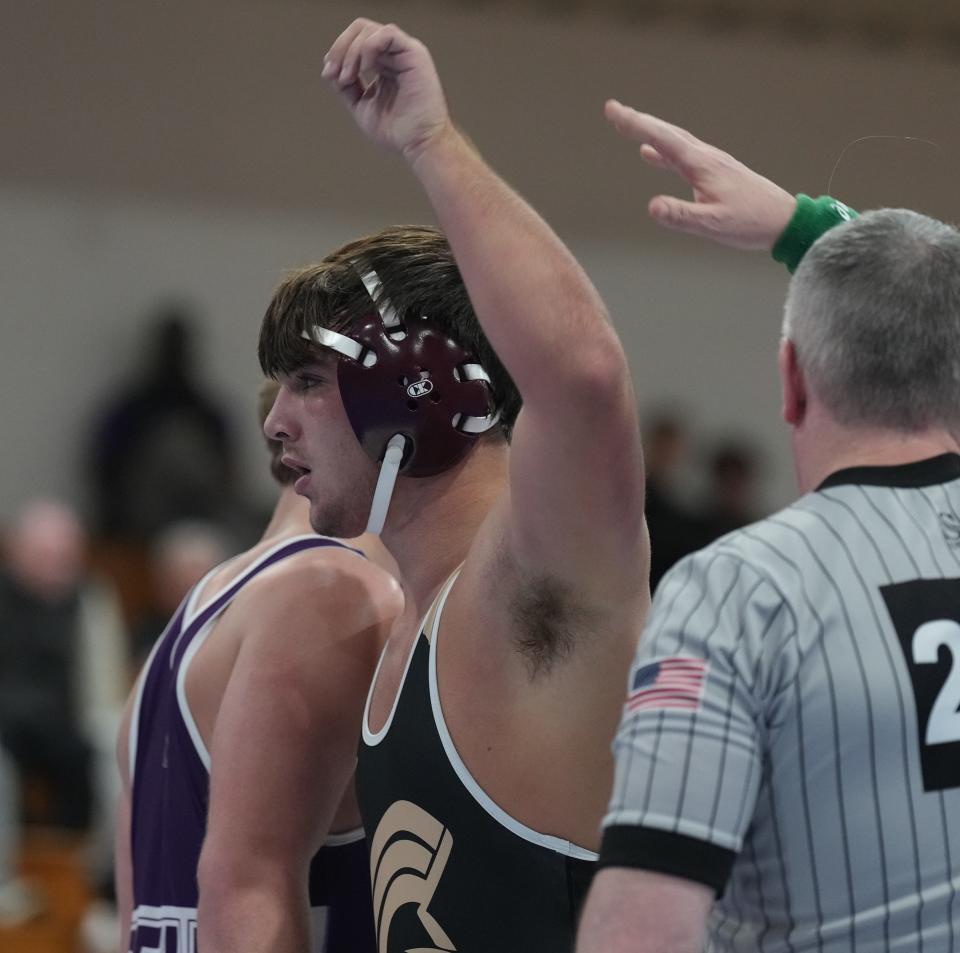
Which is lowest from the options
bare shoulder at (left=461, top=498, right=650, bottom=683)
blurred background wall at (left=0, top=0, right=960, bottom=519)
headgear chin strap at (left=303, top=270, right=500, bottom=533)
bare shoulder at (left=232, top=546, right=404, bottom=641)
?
bare shoulder at (left=461, top=498, right=650, bottom=683)

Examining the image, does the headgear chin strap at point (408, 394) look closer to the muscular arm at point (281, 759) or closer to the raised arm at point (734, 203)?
the muscular arm at point (281, 759)

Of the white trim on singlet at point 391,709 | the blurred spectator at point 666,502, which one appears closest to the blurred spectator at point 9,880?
the blurred spectator at point 666,502

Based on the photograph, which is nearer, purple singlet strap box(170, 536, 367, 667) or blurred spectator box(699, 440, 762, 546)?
purple singlet strap box(170, 536, 367, 667)

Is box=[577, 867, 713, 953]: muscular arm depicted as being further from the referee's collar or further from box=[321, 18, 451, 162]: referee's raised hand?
box=[321, 18, 451, 162]: referee's raised hand

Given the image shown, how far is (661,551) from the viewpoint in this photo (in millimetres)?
10281

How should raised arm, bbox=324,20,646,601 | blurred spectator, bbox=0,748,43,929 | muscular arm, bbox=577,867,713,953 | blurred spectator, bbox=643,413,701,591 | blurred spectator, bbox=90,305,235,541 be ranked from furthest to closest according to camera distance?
1. blurred spectator, bbox=90,305,235,541
2. blurred spectator, bbox=643,413,701,591
3. blurred spectator, bbox=0,748,43,929
4. raised arm, bbox=324,20,646,601
5. muscular arm, bbox=577,867,713,953

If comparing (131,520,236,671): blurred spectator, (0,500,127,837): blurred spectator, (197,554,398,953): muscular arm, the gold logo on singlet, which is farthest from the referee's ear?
(131,520,236,671): blurred spectator

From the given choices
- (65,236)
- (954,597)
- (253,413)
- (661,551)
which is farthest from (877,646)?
(65,236)

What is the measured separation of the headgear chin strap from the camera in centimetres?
250

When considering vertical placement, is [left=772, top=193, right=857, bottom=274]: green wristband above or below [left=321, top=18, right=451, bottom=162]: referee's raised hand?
below

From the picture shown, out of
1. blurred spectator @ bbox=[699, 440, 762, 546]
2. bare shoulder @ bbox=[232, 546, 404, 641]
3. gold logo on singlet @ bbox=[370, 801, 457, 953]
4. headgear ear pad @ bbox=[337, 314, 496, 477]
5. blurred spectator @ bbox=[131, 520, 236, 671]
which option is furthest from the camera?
blurred spectator @ bbox=[699, 440, 762, 546]

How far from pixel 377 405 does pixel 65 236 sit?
358 inches

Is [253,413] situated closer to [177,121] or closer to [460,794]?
[177,121]

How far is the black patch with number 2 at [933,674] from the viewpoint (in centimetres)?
169
